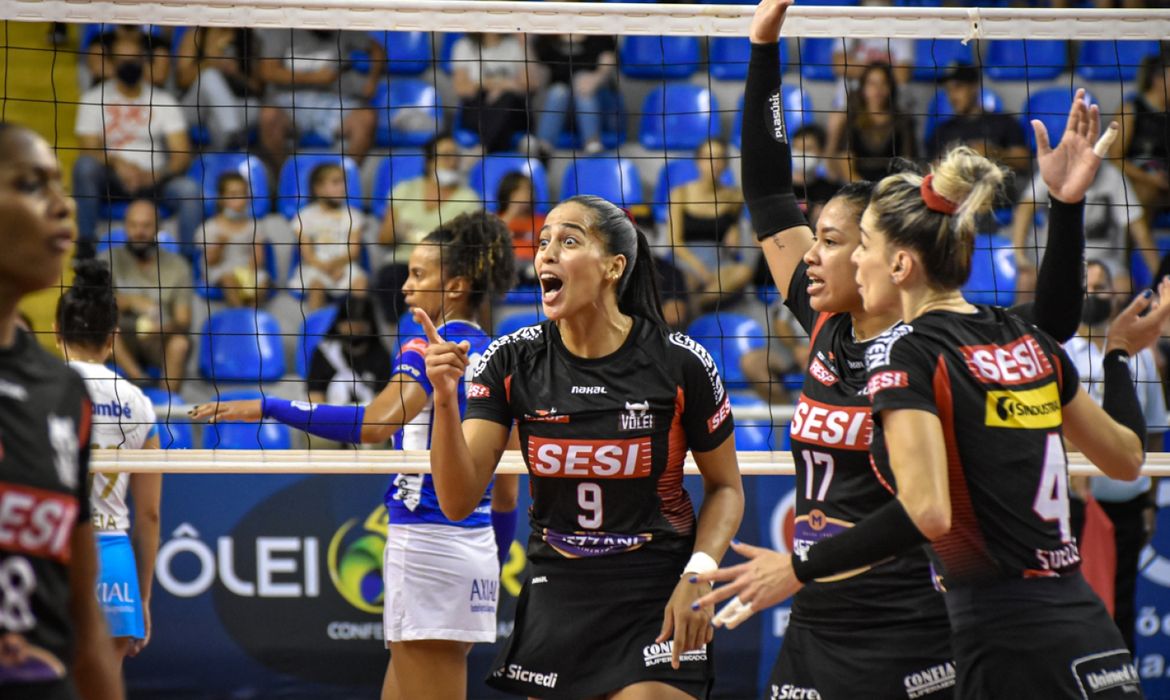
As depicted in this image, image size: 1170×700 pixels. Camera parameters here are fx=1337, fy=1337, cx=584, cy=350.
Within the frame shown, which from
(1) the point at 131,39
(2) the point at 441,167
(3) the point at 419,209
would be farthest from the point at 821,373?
(1) the point at 131,39

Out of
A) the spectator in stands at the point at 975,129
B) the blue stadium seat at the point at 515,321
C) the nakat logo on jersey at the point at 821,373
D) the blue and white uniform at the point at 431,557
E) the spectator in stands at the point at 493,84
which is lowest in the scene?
the blue and white uniform at the point at 431,557

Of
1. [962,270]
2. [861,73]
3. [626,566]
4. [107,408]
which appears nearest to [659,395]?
[626,566]

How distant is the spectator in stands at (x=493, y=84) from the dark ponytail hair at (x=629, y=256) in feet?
18.7

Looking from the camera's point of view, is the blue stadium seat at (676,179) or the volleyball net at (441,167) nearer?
the volleyball net at (441,167)

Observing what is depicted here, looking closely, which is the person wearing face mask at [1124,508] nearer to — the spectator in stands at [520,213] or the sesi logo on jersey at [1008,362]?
the spectator in stands at [520,213]

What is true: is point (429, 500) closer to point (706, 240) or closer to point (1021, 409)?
point (1021, 409)

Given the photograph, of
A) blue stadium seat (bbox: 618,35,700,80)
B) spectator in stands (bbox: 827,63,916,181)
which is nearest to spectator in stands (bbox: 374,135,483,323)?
blue stadium seat (bbox: 618,35,700,80)

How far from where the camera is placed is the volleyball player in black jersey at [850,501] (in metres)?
3.48

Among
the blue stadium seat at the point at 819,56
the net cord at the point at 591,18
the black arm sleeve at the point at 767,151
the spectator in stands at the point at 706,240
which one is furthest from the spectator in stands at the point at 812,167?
the black arm sleeve at the point at 767,151

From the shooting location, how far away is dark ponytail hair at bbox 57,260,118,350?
17.1 feet

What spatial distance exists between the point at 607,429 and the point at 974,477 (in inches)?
44.5

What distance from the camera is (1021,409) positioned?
3010mm

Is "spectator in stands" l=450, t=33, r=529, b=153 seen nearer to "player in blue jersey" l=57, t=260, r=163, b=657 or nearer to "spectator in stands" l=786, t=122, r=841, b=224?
"spectator in stands" l=786, t=122, r=841, b=224

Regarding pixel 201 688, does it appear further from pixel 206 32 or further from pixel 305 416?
pixel 206 32
